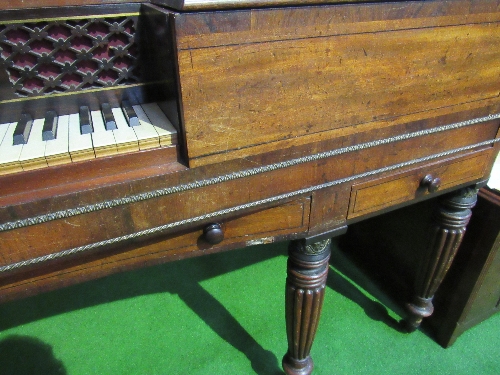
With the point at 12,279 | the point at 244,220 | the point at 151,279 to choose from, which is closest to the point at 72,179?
the point at 12,279

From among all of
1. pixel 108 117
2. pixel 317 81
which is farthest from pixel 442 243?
pixel 108 117

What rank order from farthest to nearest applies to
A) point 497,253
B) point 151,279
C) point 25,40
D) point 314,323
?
1. point 151,279
2. point 497,253
3. point 314,323
4. point 25,40

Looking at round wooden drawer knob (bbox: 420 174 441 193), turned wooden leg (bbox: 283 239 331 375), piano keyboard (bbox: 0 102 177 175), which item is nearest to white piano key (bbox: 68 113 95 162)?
piano keyboard (bbox: 0 102 177 175)

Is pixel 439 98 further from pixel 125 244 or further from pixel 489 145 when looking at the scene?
pixel 125 244

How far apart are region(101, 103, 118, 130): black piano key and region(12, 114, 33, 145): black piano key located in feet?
0.37

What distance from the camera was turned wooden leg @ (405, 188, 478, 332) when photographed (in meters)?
1.03

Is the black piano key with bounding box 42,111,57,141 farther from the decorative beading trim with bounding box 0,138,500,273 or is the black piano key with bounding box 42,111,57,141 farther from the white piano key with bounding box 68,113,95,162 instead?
the decorative beading trim with bounding box 0,138,500,273

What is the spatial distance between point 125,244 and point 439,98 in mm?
632

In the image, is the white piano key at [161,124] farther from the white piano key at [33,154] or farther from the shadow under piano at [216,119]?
the white piano key at [33,154]

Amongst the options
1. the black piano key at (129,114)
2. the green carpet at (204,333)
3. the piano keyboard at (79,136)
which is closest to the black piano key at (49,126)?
the piano keyboard at (79,136)

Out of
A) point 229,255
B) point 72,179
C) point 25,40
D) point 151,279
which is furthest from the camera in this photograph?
point 229,255

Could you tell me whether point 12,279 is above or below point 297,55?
below

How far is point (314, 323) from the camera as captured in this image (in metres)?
0.92

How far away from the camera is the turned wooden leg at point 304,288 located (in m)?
0.83
